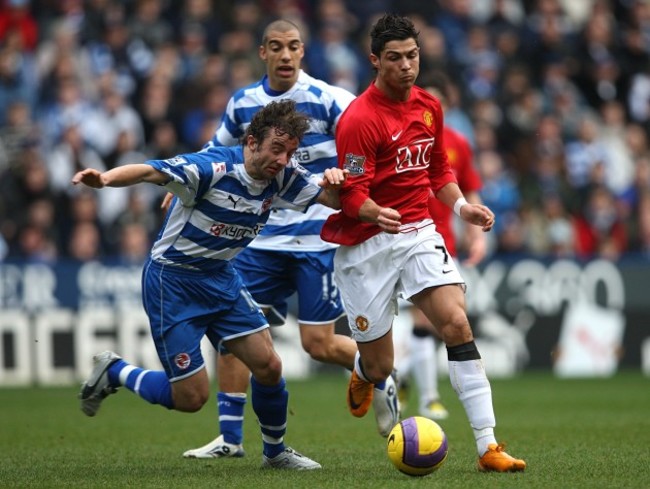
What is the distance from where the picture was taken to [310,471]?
7.81 m

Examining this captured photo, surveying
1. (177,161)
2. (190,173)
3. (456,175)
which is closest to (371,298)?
(190,173)

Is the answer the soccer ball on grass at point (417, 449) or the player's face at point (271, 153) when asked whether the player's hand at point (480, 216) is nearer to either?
the player's face at point (271, 153)

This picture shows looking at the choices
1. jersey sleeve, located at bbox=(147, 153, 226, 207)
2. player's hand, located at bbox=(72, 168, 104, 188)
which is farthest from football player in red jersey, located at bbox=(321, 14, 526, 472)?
player's hand, located at bbox=(72, 168, 104, 188)

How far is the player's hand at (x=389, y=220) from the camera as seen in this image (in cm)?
734

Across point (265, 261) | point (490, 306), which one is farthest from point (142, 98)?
point (265, 261)

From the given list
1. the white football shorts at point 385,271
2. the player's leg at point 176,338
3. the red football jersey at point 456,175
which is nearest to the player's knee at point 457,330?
the white football shorts at point 385,271

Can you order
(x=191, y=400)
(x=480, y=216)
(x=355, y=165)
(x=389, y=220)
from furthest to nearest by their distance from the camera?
(x=191, y=400) < (x=355, y=165) < (x=480, y=216) < (x=389, y=220)

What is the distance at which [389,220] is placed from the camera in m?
7.33

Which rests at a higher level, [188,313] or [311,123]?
[311,123]

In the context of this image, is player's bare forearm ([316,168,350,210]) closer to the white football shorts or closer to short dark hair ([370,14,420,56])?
the white football shorts

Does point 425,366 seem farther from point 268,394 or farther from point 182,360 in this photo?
point 182,360

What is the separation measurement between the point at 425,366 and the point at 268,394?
4.35 metres

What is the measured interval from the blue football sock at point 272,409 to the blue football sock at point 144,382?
551mm

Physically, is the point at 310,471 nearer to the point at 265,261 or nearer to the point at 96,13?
the point at 265,261
